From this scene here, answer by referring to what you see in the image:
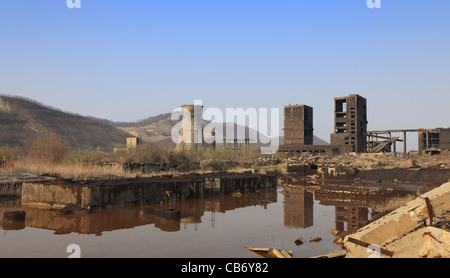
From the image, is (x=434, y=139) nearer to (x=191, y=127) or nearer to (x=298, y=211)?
(x=191, y=127)

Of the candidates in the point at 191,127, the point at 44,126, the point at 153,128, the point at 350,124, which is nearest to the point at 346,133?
the point at 350,124

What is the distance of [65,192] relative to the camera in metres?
9.02

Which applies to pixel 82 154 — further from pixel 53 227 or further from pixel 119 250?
pixel 119 250

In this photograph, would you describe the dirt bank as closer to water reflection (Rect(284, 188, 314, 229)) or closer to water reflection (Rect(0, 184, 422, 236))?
water reflection (Rect(0, 184, 422, 236))

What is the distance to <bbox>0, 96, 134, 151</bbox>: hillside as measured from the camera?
65688 mm

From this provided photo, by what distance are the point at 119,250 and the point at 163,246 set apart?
714 mm

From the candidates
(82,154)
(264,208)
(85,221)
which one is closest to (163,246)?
(85,221)

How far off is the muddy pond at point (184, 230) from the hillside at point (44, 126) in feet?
175

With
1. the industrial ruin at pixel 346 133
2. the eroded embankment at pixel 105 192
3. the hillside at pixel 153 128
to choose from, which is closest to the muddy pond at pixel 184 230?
the eroded embankment at pixel 105 192

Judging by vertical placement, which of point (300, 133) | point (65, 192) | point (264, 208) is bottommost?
point (264, 208)

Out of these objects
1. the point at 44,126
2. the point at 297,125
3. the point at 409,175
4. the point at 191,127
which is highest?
the point at 44,126

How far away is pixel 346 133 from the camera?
49.1 m

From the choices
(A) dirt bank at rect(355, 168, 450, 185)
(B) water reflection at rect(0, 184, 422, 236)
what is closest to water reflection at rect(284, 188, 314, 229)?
(B) water reflection at rect(0, 184, 422, 236)

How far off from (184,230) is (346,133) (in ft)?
150
